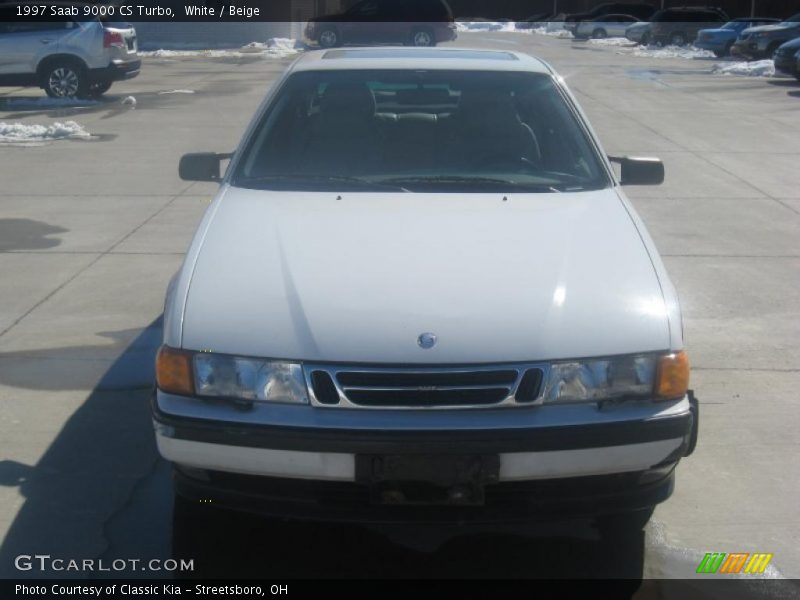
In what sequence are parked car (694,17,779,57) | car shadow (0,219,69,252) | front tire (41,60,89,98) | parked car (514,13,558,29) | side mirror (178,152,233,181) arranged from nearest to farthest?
1. side mirror (178,152,233,181)
2. car shadow (0,219,69,252)
3. front tire (41,60,89,98)
4. parked car (694,17,779,57)
5. parked car (514,13,558,29)

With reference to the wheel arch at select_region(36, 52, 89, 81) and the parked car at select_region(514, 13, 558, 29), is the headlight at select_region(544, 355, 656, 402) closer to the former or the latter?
the wheel arch at select_region(36, 52, 89, 81)

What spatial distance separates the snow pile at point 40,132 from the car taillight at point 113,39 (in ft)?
15.1

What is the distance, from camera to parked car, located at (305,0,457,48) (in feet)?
120

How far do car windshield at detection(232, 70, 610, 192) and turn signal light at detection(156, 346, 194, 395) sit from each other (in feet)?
4.28

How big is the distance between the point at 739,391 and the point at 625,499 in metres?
2.35

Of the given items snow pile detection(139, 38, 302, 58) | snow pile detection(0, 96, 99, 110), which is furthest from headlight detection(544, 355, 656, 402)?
snow pile detection(139, 38, 302, 58)

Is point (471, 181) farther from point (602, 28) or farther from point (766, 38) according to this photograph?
point (602, 28)

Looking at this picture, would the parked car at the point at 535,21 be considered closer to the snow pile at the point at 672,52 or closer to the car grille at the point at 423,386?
the snow pile at the point at 672,52

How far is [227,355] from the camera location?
138 inches

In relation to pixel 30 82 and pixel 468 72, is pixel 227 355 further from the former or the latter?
pixel 30 82

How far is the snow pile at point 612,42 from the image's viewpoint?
46.0 meters

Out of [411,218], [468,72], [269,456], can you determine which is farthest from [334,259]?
[468,72]

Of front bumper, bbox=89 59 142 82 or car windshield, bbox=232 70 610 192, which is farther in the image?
front bumper, bbox=89 59 142 82

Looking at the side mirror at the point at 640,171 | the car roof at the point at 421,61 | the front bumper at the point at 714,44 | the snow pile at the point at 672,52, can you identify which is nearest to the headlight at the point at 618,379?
the side mirror at the point at 640,171
